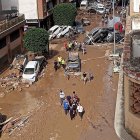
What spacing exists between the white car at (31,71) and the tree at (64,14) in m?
19.4

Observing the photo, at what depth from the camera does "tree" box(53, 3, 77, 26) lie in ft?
168

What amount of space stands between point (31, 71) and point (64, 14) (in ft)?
67.3

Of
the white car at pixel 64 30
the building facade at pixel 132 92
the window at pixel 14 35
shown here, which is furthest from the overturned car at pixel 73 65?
the building facade at pixel 132 92

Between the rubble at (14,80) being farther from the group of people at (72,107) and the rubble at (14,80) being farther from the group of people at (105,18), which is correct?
the group of people at (105,18)

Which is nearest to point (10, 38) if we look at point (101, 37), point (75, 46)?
point (75, 46)

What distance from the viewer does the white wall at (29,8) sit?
48.4m

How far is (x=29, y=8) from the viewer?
4850 centimetres

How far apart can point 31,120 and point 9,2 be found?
2695 centimetres

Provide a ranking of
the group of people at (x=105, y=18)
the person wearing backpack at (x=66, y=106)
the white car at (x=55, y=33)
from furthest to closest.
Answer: the group of people at (x=105, y=18) < the white car at (x=55, y=33) < the person wearing backpack at (x=66, y=106)

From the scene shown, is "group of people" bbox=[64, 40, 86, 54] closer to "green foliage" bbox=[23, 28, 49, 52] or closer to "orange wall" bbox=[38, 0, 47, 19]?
"green foliage" bbox=[23, 28, 49, 52]

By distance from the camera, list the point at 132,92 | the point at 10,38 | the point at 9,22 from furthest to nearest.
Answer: the point at 10,38 < the point at 9,22 < the point at 132,92

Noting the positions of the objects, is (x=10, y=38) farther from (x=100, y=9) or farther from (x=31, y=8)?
(x=100, y=9)

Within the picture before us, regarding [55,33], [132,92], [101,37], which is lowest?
[101,37]

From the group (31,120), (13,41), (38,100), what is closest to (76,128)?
(31,120)
